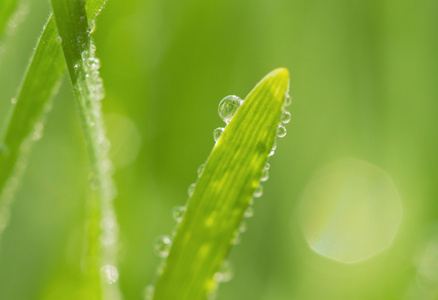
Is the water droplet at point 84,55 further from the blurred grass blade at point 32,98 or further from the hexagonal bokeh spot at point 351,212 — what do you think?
the hexagonal bokeh spot at point 351,212

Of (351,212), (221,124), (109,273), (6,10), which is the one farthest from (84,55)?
(351,212)

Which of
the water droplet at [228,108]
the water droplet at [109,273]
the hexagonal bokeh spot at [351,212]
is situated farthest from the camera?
the hexagonal bokeh spot at [351,212]

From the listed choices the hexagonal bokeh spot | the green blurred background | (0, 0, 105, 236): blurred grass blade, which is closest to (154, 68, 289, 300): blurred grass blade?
(0, 0, 105, 236): blurred grass blade

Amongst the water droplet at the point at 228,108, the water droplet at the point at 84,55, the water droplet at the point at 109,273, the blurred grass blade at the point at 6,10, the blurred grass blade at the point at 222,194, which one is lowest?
the water droplet at the point at 109,273

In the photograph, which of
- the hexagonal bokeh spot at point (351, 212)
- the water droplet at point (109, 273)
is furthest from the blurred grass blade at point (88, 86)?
the hexagonal bokeh spot at point (351, 212)

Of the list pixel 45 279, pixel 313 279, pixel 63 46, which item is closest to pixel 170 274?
pixel 63 46

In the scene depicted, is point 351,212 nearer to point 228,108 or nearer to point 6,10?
point 228,108

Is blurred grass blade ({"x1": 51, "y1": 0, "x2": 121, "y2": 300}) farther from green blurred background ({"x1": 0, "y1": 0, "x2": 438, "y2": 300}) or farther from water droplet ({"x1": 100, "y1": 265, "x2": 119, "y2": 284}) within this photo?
green blurred background ({"x1": 0, "y1": 0, "x2": 438, "y2": 300})
